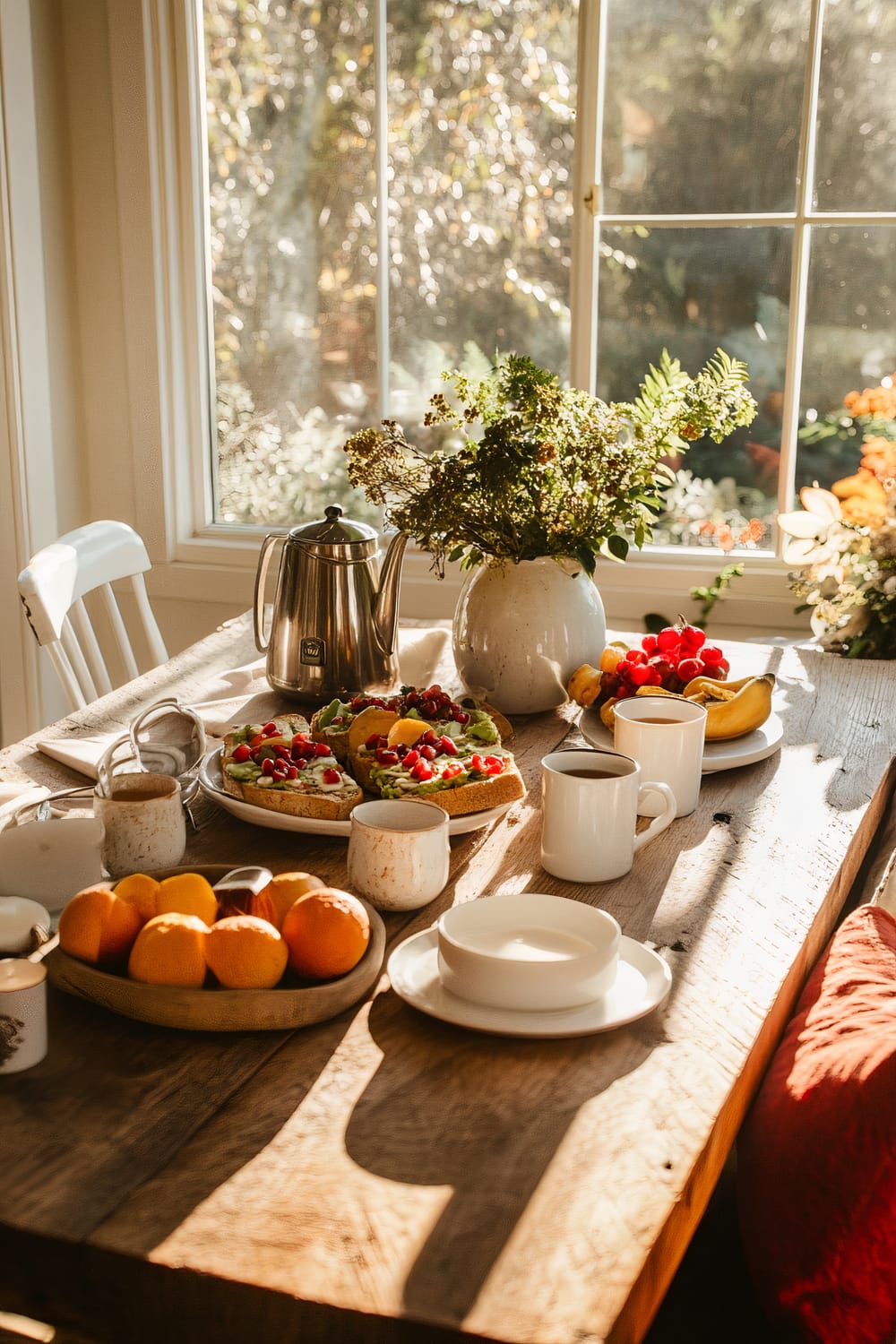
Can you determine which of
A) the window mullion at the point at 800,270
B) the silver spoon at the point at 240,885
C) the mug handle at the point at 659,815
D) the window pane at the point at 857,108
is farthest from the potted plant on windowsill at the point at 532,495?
the window pane at the point at 857,108

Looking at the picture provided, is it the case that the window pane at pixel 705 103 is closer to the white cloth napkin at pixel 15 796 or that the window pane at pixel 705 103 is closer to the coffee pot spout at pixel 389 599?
the coffee pot spout at pixel 389 599

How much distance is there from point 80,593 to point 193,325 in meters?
1.18

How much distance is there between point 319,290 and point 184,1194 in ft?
8.22

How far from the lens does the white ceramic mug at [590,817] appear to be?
3.92 feet

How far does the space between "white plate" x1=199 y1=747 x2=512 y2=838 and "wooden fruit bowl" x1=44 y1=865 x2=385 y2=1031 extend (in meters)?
0.29

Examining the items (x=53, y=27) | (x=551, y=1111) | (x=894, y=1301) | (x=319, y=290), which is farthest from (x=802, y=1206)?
(x=53, y=27)

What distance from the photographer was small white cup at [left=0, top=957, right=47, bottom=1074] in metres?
0.87

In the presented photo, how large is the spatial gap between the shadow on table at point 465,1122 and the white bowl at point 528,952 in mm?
33

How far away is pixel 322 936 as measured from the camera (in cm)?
95

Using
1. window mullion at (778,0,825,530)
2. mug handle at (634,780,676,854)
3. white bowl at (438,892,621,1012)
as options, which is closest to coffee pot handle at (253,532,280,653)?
mug handle at (634,780,676,854)

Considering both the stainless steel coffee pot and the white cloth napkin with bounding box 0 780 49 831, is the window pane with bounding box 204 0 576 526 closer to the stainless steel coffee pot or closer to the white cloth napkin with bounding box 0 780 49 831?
the stainless steel coffee pot

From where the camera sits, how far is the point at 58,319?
2943 mm

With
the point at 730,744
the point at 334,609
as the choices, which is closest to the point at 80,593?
the point at 334,609

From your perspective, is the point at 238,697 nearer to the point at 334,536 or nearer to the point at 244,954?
the point at 334,536
